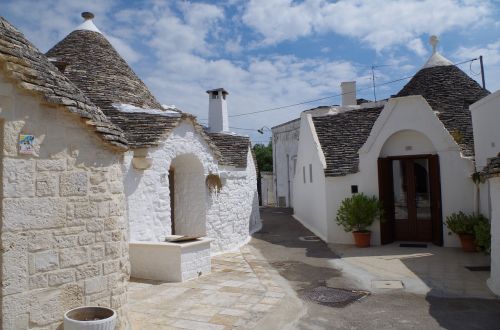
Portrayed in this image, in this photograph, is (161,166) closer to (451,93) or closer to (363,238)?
(363,238)

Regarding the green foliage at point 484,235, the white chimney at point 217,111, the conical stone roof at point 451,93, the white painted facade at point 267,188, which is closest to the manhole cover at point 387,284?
the green foliage at point 484,235

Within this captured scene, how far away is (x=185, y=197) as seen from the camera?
36.3 ft

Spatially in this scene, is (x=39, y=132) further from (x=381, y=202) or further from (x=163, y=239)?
(x=381, y=202)

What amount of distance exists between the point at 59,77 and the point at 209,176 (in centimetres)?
646

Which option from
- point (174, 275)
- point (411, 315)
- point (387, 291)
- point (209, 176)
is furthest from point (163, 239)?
point (411, 315)

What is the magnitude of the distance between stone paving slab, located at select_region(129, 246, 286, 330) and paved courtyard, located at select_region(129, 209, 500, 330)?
1 centimetres

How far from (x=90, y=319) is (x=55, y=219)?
119 cm

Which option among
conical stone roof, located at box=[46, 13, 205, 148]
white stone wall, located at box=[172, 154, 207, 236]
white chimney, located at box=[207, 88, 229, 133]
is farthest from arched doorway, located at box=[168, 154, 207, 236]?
white chimney, located at box=[207, 88, 229, 133]

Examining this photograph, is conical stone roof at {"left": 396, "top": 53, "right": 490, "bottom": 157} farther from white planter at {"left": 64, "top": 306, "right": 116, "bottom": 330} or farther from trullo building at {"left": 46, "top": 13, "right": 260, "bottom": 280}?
white planter at {"left": 64, "top": 306, "right": 116, "bottom": 330}

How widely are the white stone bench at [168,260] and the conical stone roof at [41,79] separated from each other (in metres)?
3.48

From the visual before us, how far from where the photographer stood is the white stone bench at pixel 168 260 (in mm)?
7938

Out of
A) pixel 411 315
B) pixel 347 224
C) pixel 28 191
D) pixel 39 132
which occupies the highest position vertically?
pixel 39 132

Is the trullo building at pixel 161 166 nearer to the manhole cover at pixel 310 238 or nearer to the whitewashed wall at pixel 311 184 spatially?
the manhole cover at pixel 310 238

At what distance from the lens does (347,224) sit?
11875 millimetres
